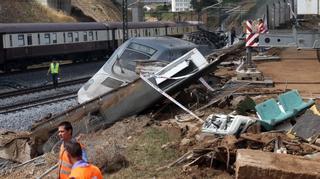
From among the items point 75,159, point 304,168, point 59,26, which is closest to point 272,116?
point 304,168

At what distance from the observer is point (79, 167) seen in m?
4.41

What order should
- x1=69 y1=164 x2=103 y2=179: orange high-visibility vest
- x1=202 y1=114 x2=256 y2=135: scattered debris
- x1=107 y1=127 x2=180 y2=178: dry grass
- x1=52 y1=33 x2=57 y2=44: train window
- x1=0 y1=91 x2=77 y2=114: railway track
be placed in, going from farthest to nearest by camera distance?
x1=52 y1=33 x2=57 y2=44: train window
x1=0 y1=91 x2=77 y2=114: railway track
x1=202 y1=114 x2=256 y2=135: scattered debris
x1=107 y1=127 x2=180 y2=178: dry grass
x1=69 y1=164 x2=103 y2=179: orange high-visibility vest

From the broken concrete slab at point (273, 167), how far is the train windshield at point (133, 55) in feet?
21.7

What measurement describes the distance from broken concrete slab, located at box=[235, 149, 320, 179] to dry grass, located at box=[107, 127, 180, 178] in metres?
1.20

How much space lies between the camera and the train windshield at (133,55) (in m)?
12.4

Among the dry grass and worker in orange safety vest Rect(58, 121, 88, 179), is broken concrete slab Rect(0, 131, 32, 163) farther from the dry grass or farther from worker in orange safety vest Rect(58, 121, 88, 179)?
worker in orange safety vest Rect(58, 121, 88, 179)

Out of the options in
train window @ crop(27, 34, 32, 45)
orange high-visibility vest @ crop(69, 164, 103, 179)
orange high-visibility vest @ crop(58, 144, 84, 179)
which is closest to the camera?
orange high-visibility vest @ crop(69, 164, 103, 179)

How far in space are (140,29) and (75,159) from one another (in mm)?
37525

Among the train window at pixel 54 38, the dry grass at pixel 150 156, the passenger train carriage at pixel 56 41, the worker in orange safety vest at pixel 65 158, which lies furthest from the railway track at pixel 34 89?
the worker in orange safety vest at pixel 65 158

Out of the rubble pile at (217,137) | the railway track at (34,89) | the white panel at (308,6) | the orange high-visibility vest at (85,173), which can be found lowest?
the railway track at (34,89)

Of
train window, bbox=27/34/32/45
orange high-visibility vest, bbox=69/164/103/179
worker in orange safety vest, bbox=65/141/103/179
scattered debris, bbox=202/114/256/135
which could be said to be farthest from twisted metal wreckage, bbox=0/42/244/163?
train window, bbox=27/34/32/45

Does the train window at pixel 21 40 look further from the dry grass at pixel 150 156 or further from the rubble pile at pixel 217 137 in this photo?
the dry grass at pixel 150 156

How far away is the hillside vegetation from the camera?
4344 centimetres

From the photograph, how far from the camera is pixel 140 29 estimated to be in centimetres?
4172
